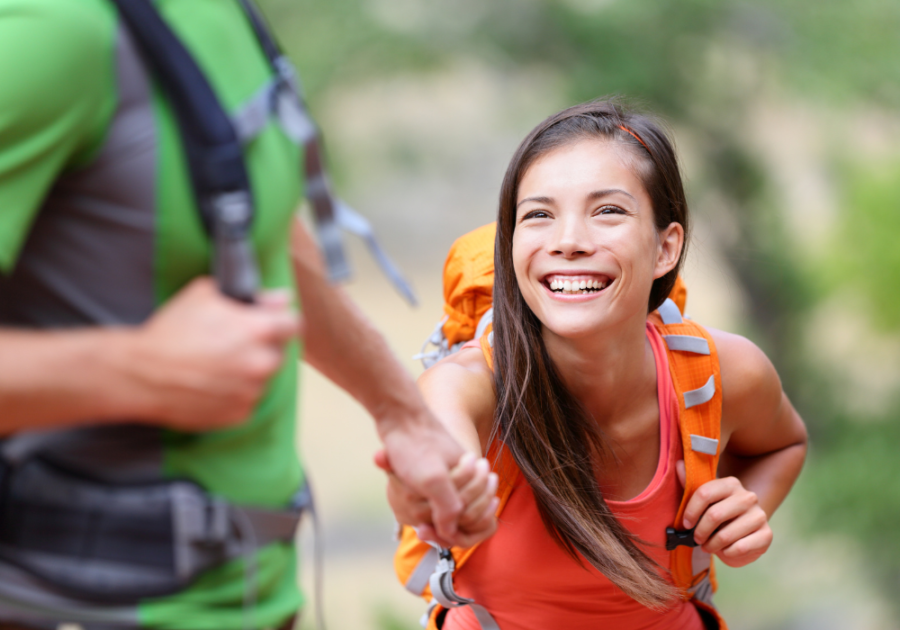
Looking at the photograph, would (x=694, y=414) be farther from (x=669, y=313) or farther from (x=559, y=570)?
(x=559, y=570)

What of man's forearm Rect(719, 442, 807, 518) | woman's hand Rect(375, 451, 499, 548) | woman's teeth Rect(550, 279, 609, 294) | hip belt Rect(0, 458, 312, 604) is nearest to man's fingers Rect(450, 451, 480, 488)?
woman's hand Rect(375, 451, 499, 548)

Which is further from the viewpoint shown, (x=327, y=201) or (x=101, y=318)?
(x=327, y=201)

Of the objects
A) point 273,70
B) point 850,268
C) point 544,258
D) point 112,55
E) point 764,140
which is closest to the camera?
point 112,55

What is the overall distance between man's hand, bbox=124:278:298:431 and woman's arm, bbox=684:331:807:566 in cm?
86

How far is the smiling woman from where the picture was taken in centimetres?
124

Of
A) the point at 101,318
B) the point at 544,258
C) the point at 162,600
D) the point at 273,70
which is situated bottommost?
the point at 162,600

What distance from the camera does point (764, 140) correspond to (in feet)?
17.5

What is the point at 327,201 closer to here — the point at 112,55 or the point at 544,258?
the point at 112,55

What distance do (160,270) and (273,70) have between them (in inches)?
8.3

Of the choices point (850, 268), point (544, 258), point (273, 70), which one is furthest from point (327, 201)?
point (850, 268)

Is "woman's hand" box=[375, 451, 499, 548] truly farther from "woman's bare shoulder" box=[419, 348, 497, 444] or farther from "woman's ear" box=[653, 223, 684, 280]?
"woman's ear" box=[653, 223, 684, 280]

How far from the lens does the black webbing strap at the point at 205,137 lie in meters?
0.64

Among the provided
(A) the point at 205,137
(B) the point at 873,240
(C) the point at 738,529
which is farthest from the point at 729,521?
(B) the point at 873,240

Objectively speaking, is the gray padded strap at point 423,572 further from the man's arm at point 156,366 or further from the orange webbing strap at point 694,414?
the man's arm at point 156,366
